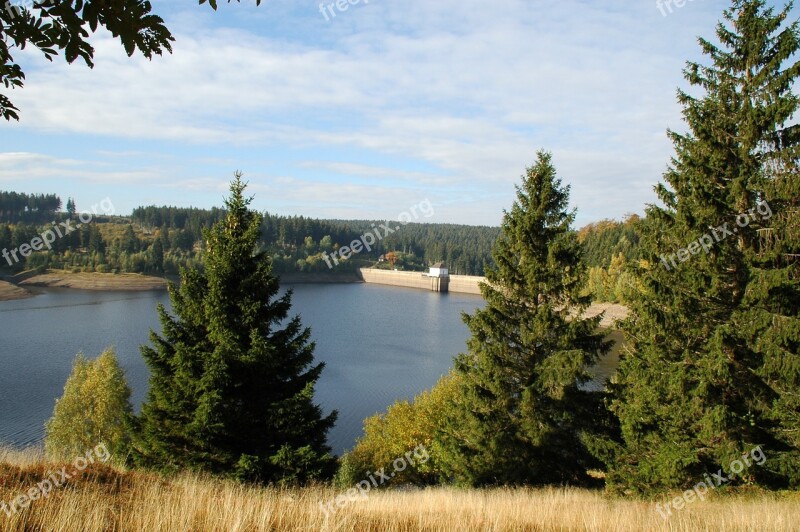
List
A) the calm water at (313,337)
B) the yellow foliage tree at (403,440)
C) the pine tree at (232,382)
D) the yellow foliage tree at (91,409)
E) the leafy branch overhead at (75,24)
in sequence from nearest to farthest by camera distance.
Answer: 1. the leafy branch overhead at (75,24)
2. the pine tree at (232,382)
3. the yellow foliage tree at (403,440)
4. the yellow foliage tree at (91,409)
5. the calm water at (313,337)

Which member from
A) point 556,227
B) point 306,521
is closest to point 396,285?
point 556,227

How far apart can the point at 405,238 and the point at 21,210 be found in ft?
288

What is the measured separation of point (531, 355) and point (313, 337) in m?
33.2

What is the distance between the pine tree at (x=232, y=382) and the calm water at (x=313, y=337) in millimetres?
7806

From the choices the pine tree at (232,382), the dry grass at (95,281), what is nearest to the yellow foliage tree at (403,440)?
the pine tree at (232,382)

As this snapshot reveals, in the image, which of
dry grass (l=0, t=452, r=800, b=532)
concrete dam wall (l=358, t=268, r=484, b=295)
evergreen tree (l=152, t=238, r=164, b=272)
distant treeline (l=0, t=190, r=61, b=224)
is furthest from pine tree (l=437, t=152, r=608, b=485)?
distant treeline (l=0, t=190, r=61, b=224)

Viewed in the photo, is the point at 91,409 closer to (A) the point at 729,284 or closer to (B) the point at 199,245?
(A) the point at 729,284

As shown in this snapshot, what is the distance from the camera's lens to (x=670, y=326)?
879 cm

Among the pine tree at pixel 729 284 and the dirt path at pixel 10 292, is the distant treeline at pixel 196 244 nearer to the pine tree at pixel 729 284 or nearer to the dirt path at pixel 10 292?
the dirt path at pixel 10 292

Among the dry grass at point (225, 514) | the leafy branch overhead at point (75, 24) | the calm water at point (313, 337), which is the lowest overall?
the calm water at point (313, 337)

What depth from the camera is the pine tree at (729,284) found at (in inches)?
309

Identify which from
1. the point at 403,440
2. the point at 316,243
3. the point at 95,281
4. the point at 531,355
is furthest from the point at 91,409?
the point at 316,243

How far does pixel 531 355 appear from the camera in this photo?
11.5 m

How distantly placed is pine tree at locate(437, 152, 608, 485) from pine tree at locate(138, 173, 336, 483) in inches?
137
